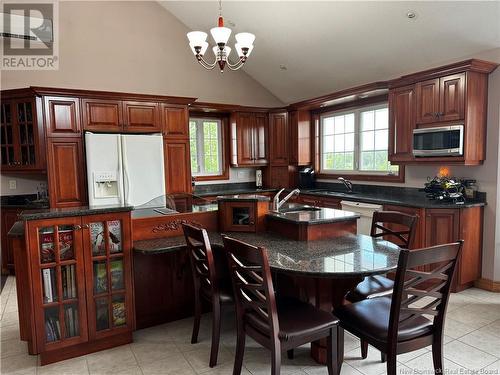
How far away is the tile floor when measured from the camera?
7.25ft

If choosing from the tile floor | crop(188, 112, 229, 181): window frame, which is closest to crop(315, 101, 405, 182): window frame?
crop(188, 112, 229, 181): window frame

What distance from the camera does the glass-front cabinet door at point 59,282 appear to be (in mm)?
2227

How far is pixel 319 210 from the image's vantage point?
282 cm

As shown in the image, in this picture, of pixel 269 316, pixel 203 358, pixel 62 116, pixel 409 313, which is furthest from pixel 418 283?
pixel 62 116

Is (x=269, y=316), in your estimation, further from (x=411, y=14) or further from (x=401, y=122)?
(x=411, y=14)

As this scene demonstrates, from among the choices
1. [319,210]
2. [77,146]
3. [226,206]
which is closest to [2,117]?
[77,146]

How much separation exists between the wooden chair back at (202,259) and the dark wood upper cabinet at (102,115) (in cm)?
247

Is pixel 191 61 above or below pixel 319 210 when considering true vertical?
above

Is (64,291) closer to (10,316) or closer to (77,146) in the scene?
(10,316)

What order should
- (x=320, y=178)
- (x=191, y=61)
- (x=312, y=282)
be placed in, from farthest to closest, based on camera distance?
(x=320, y=178), (x=191, y=61), (x=312, y=282)

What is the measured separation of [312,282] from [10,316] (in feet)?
9.38

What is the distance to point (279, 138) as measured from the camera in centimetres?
576

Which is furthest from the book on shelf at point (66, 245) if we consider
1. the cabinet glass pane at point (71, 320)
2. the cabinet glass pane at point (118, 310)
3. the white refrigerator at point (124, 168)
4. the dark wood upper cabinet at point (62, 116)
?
the dark wood upper cabinet at point (62, 116)

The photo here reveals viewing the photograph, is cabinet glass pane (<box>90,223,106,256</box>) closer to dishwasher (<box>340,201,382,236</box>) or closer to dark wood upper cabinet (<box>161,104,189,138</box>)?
dark wood upper cabinet (<box>161,104,189,138</box>)
